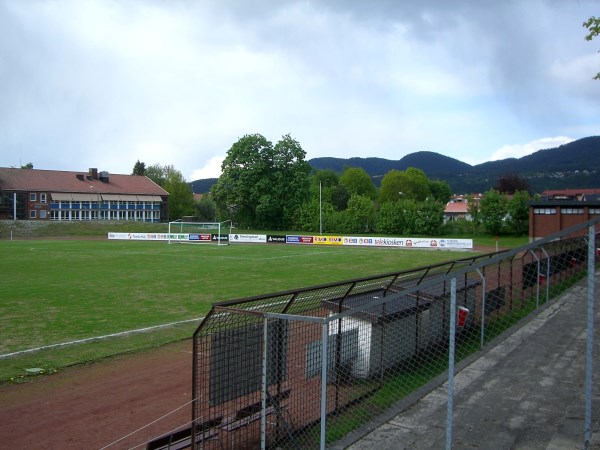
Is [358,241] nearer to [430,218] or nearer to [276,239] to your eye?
[276,239]

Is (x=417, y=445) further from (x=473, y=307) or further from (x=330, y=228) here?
(x=330, y=228)

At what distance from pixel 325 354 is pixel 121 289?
19.8 m

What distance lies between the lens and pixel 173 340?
1398cm

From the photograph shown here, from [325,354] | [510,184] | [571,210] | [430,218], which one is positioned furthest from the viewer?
[510,184]

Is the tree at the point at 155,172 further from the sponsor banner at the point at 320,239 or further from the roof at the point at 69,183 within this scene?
the sponsor banner at the point at 320,239

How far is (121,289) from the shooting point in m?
23.3

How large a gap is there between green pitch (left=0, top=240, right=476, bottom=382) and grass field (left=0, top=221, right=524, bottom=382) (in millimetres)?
26

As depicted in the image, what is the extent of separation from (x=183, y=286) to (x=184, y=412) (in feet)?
52.4

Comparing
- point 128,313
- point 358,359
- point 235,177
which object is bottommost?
point 128,313

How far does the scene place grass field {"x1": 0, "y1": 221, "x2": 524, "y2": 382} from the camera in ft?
44.9

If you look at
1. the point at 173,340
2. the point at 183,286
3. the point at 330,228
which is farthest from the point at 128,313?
the point at 330,228

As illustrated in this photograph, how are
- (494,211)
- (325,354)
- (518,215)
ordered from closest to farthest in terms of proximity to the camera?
(325,354)
(518,215)
(494,211)

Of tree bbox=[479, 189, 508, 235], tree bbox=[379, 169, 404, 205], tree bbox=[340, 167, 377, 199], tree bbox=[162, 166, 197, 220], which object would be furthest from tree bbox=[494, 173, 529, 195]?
tree bbox=[162, 166, 197, 220]

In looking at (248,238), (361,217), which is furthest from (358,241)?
(361,217)
